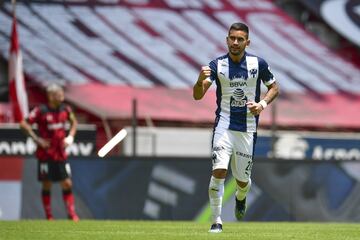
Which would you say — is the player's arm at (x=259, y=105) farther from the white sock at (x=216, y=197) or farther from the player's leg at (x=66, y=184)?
the player's leg at (x=66, y=184)

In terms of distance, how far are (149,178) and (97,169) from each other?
35.3 inches

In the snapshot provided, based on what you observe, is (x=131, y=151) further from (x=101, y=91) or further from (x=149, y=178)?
(x=101, y=91)

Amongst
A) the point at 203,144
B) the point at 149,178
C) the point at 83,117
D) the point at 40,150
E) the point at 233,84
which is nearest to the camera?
the point at 233,84

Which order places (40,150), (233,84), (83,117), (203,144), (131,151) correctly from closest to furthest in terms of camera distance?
(233,84)
(40,150)
(131,151)
(203,144)
(83,117)

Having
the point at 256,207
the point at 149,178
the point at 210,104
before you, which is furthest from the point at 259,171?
the point at 210,104

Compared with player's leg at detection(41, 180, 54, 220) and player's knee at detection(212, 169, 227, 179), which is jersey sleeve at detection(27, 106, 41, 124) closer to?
player's leg at detection(41, 180, 54, 220)

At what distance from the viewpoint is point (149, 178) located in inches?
845

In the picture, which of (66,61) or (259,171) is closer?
(259,171)

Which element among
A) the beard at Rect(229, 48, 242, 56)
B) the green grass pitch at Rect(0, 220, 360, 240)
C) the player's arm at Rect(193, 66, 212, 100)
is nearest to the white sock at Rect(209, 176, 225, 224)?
the green grass pitch at Rect(0, 220, 360, 240)

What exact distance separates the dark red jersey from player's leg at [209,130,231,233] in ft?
21.2

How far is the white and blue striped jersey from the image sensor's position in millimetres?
13883

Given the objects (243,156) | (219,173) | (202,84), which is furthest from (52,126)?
(202,84)

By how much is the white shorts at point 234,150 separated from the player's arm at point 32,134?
6105mm

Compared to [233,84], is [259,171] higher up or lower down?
lower down
